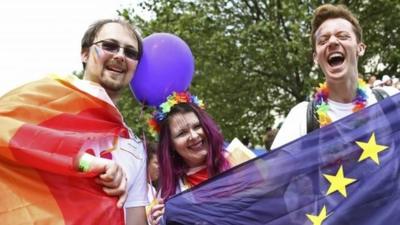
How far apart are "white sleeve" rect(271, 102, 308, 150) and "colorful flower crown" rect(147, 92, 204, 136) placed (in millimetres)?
618

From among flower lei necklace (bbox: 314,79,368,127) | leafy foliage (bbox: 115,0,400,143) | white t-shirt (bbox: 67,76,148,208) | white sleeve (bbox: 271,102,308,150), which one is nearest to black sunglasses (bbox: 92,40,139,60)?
white t-shirt (bbox: 67,76,148,208)

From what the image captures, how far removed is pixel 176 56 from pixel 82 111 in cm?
98

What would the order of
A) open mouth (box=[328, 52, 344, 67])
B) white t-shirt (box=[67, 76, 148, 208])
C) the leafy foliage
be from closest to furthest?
1. white t-shirt (box=[67, 76, 148, 208])
2. open mouth (box=[328, 52, 344, 67])
3. the leafy foliage

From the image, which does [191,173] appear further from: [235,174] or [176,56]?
[176,56]

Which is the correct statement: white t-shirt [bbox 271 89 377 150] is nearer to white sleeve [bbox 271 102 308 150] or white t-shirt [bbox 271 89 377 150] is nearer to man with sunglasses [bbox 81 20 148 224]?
white sleeve [bbox 271 102 308 150]

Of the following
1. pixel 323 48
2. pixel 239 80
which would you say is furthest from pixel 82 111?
pixel 239 80

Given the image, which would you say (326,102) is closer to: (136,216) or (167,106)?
(167,106)

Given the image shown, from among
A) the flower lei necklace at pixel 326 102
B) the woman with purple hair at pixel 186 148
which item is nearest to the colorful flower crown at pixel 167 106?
the woman with purple hair at pixel 186 148

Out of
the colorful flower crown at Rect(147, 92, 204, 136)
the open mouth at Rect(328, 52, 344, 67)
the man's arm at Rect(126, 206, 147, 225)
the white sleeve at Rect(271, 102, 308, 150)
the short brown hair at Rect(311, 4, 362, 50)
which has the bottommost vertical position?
the man's arm at Rect(126, 206, 147, 225)

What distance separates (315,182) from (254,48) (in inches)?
375

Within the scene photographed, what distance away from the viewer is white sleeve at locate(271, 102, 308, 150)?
3.17m

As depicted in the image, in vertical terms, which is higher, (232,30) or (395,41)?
(395,41)

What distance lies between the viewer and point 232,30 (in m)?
13.2

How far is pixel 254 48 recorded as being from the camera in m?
12.3
